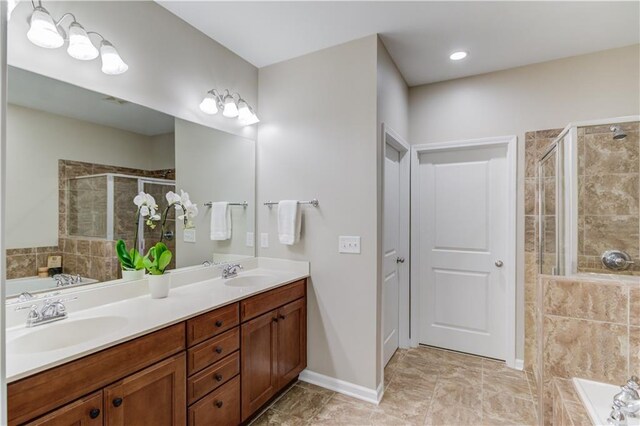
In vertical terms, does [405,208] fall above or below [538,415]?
above

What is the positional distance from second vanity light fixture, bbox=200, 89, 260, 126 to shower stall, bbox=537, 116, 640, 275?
2.26 m

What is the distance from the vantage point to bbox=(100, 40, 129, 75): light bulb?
156 cm

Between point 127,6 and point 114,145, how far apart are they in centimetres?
80

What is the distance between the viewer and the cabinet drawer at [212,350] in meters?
1.50

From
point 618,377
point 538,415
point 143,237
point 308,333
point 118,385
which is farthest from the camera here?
point 308,333

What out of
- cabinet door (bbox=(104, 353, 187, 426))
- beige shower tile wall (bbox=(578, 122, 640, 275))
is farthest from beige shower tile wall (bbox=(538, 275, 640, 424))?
cabinet door (bbox=(104, 353, 187, 426))

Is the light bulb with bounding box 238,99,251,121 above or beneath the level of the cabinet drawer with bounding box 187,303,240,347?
above

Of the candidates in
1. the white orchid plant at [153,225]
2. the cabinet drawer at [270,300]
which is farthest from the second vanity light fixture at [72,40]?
the cabinet drawer at [270,300]

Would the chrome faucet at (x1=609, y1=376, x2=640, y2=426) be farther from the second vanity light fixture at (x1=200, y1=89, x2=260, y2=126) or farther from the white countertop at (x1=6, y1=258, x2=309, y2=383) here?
the second vanity light fixture at (x1=200, y1=89, x2=260, y2=126)

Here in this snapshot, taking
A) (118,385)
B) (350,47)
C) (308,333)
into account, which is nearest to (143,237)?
(118,385)

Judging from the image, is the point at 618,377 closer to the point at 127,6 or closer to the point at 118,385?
the point at 118,385

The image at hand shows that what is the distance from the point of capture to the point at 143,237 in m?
1.86

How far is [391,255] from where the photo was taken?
2.76 meters

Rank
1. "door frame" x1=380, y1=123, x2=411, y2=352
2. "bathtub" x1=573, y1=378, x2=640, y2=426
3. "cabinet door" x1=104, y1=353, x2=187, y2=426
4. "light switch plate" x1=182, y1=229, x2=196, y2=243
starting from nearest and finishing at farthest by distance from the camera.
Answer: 1. "cabinet door" x1=104, y1=353, x2=187, y2=426
2. "bathtub" x1=573, y1=378, x2=640, y2=426
3. "light switch plate" x1=182, y1=229, x2=196, y2=243
4. "door frame" x1=380, y1=123, x2=411, y2=352
